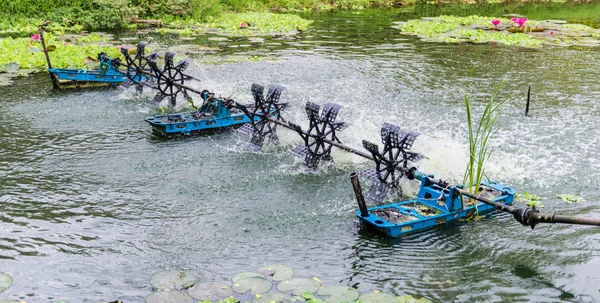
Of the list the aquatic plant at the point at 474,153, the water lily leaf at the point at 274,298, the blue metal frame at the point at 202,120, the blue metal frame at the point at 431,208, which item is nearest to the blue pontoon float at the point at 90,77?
the blue metal frame at the point at 202,120

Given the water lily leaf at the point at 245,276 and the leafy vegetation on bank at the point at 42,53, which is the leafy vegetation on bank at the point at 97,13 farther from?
the water lily leaf at the point at 245,276


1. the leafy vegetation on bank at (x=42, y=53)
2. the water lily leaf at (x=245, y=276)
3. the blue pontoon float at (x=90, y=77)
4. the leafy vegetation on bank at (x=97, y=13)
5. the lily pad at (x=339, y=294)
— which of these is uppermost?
the leafy vegetation on bank at (x=97, y=13)

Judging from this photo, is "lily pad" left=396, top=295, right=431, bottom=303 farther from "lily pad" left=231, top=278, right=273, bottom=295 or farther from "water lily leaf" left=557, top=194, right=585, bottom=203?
"water lily leaf" left=557, top=194, right=585, bottom=203

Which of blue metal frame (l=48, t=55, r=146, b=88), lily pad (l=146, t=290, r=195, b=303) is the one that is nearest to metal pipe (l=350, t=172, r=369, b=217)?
lily pad (l=146, t=290, r=195, b=303)

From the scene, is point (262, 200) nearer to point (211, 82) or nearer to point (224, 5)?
point (211, 82)

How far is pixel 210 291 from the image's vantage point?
7.57 m

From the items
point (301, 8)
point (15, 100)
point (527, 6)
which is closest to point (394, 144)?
point (15, 100)

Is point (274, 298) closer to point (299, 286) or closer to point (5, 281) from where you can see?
point (299, 286)

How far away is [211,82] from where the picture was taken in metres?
19.2

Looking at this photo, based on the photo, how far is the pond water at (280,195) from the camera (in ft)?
26.6

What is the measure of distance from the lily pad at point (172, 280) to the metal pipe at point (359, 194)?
271cm

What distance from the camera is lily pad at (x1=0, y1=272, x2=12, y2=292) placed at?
770 cm

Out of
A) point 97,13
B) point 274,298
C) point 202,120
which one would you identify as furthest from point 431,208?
point 97,13

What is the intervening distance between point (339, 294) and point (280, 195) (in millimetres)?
3729
